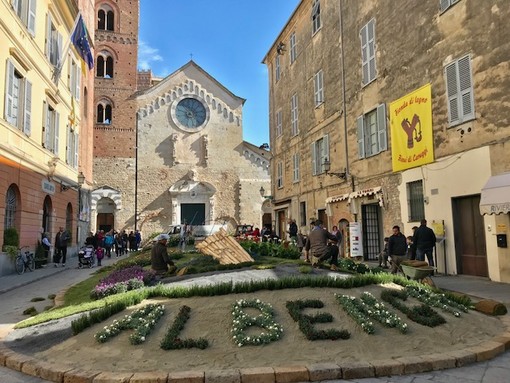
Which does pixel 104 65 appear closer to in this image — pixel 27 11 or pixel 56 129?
pixel 56 129

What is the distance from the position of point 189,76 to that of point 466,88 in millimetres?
33027

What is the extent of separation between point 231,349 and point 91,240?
18.6m

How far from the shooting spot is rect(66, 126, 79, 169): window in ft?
81.7

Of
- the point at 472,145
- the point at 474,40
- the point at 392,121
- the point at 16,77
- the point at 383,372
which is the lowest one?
the point at 383,372

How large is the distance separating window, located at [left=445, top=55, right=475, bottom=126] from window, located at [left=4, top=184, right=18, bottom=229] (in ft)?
50.3

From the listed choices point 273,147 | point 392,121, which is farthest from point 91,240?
point 392,121

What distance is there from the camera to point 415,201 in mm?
14711

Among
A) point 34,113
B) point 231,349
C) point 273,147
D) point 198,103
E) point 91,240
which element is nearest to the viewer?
point 231,349

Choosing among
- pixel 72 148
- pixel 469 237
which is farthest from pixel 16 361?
pixel 72 148

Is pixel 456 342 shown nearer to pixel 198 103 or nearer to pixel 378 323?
pixel 378 323

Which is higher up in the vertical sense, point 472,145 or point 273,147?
point 273,147

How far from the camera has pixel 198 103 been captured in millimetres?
41969

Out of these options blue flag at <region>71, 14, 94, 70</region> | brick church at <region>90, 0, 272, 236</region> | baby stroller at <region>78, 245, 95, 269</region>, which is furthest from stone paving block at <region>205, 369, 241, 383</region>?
brick church at <region>90, 0, 272, 236</region>

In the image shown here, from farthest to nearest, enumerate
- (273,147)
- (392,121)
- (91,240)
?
1. (273,147)
2. (91,240)
3. (392,121)
